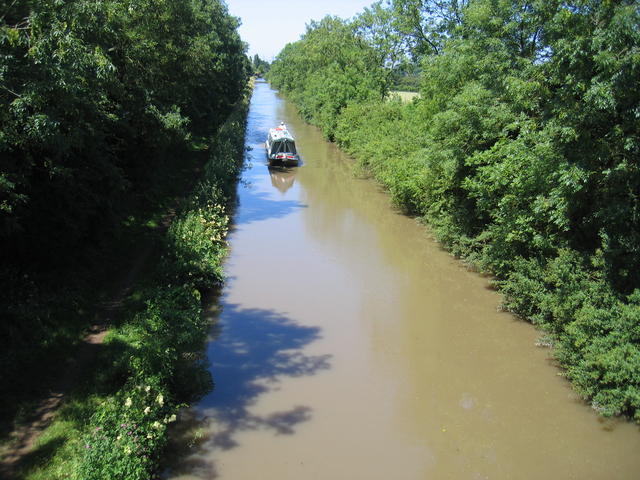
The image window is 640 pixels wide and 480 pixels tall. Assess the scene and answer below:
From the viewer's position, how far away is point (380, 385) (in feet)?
29.6

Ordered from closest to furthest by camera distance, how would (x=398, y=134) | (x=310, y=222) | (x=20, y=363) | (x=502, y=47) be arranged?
(x=20, y=363) < (x=502, y=47) < (x=310, y=222) < (x=398, y=134)

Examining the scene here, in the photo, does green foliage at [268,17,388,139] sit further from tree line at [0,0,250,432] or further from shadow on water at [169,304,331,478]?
shadow on water at [169,304,331,478]

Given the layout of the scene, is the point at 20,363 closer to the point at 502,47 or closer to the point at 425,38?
the point at 502,47

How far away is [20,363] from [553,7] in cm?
1224

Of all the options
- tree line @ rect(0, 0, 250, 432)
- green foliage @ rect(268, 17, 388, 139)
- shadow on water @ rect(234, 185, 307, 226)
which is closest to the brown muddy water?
tree line @ rect(0, 0, 250, 432)

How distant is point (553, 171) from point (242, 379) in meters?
7.26

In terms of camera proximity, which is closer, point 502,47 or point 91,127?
point 91,127

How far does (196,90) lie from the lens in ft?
92.3

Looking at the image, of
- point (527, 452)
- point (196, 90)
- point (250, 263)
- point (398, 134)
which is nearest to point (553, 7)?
point (527, 452)

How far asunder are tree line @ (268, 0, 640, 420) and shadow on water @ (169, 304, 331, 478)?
4.80 meters

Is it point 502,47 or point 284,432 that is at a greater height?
point 502,47

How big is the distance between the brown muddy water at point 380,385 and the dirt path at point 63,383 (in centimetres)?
193

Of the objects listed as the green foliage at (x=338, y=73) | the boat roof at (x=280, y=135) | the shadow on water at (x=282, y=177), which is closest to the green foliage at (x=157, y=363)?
the shadow on water at (x=282, y=177)

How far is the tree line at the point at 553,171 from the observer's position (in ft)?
A: 26.3
